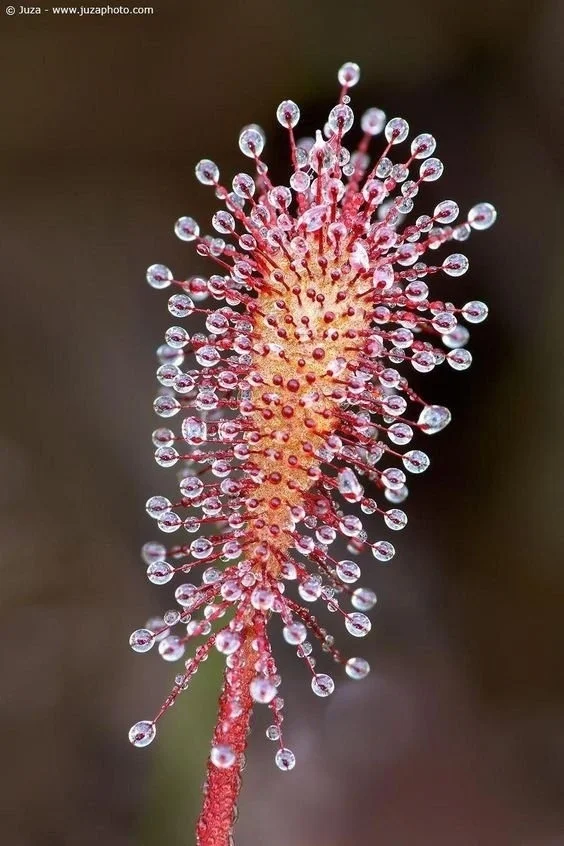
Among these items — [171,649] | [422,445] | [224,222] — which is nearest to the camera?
[171,649]

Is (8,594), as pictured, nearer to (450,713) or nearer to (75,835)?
(75,835)

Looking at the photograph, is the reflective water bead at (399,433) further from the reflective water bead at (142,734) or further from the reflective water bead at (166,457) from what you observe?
the reflective water bead at (142,734)

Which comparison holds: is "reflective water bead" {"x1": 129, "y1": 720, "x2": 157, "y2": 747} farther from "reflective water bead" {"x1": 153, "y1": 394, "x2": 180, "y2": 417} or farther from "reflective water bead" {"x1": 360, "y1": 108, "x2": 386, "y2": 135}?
"reflective water bead" {"x1": 360, "y1": 108, "x2": 386, "y2": 135}

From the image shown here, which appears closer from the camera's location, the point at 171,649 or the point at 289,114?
the point at 171,649

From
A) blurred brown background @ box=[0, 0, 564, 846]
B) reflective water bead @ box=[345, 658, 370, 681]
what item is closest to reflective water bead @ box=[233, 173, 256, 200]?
reflective water bead @ box=[345, 658, 370, 681]

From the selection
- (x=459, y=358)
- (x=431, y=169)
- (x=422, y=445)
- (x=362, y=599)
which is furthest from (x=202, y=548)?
(x=422, y=445)

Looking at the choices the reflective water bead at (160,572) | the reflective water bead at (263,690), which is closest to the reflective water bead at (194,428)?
the reflective water bead at (160,572)

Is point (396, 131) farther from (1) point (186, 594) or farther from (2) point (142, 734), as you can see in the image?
A: (2) point (142, 734)

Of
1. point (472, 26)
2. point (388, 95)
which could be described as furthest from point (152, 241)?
point (472, 26)
